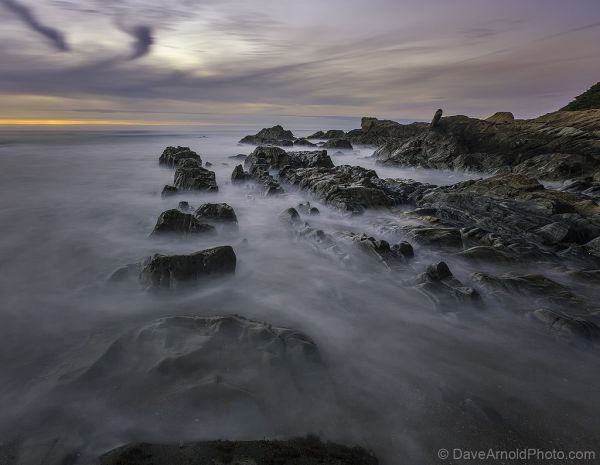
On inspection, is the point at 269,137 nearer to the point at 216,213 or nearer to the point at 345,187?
the point at 345,187

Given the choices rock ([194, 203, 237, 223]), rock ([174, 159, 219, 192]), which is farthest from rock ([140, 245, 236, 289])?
rock ([174, 159, 219, 192])

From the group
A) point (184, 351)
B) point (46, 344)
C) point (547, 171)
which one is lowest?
point (46, 344)

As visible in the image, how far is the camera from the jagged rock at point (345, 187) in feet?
37.4

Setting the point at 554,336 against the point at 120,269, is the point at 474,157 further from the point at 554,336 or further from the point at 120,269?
the point at 120,269

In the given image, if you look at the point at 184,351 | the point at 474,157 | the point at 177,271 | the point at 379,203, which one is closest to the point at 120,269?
the point at 177,271

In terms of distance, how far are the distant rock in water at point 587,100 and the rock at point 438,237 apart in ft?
118

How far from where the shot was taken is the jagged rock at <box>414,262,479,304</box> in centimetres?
550

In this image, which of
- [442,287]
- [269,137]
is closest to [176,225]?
[442,287]

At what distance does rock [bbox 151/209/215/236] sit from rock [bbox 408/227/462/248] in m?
5.23

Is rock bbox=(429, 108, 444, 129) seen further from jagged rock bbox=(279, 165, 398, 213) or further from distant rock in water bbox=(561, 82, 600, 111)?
distant rock in water bbox=(561, 82, 600, 111)

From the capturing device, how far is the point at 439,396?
143 inches

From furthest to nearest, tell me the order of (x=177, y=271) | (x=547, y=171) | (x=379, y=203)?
(x=547, y=171) → (x=379, y=203) → (x=177, y=271)

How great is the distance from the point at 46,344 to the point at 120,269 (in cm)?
212

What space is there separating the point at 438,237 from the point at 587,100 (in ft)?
131
